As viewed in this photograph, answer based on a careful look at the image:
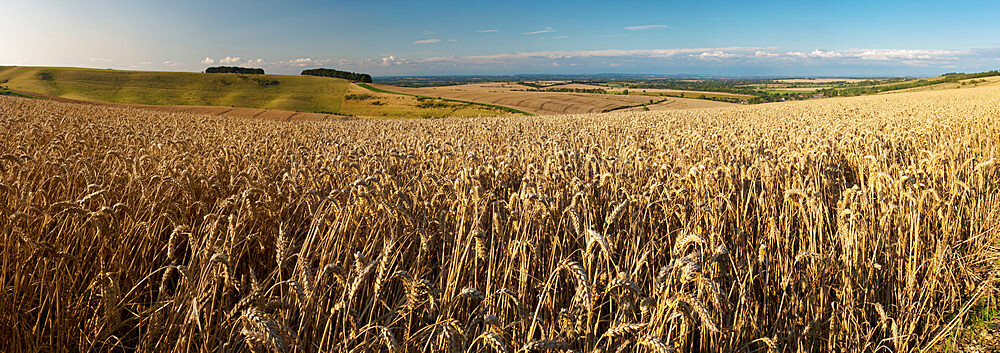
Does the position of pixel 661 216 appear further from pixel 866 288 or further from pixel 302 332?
pixel 302 332

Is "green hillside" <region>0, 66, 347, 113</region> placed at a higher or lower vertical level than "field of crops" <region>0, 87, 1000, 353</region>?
higher

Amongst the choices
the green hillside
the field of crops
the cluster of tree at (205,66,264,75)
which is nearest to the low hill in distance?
the green hillside

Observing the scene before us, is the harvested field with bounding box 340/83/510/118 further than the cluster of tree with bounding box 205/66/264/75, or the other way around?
the cluster of tree with bounding box 205/66/264/75

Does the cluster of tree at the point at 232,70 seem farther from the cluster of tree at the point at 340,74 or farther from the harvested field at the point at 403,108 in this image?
the harvested field at the point at 403,108

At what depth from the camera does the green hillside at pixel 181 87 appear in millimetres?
70562

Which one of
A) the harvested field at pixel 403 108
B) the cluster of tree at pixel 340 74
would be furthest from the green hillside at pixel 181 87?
the cluster of tree at pixel 340 74

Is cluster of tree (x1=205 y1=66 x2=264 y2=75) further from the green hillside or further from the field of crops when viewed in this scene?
the field of crops

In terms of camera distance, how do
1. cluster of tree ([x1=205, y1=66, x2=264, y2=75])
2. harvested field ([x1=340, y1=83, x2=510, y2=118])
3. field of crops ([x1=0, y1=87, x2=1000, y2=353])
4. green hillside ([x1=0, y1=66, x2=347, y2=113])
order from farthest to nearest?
cluster of tree ([x1=205, y1=66, x2=264, y2=75])
green hillside ([x1=0, y1=66, x2=347, y2=113])
harvested field ([x1=340, y1=83, x2=510, y2=118])
field of crops ([x1=0, y1=87, x2=1000, y2=353])

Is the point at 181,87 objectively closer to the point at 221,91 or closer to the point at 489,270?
the point at 221,91

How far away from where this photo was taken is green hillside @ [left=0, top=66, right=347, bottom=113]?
7056cm

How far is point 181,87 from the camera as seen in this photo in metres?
78.7

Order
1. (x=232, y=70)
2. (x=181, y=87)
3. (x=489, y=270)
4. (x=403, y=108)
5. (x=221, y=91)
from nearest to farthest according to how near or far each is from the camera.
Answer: (x=489, y=270) < (x=403, y=108) < (x=221, y=91) < (x=181, y=87) < (x=232, y=70)

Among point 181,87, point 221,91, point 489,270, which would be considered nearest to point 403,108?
point 221,91

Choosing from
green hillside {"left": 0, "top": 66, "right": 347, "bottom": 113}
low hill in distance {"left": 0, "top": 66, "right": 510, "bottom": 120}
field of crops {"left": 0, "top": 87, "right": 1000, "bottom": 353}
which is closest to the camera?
field of crops {"left": 0, "top": 87, "right": 1000, "bottom": 353}
